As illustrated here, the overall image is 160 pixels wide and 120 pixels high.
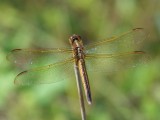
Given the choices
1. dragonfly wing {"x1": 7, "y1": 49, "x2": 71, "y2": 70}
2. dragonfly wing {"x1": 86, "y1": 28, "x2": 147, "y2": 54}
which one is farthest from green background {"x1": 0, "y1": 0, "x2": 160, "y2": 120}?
dragonfly wing {"x1": 7, "y1": 49, "x2": 71, "y2": 70}

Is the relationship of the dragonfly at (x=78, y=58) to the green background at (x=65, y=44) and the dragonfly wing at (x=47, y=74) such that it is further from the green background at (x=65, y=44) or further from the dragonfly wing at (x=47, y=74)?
the green background at (x=65, y=44)

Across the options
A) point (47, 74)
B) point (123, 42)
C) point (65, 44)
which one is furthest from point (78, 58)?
point (65, 44)

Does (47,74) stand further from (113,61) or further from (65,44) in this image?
(65,44)

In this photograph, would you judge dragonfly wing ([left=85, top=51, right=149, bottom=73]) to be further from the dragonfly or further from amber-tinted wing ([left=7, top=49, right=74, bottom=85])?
amber-tinted wing ([left=7, top=49, right=74, bottom=85])

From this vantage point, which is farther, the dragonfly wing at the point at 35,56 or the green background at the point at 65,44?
the green background at the point at 65,44

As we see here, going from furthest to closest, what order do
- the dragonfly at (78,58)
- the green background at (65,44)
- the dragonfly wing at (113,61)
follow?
the green background at (65,44) → the dragonfly wing at (113,61) → the dragonfly at (78,58)

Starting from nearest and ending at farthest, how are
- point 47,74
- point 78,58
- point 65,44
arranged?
point 78,58
point 47,74
point 65,44

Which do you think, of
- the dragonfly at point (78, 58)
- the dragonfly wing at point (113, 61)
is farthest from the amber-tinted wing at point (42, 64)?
the dragonfly wing at point (113, 61)
